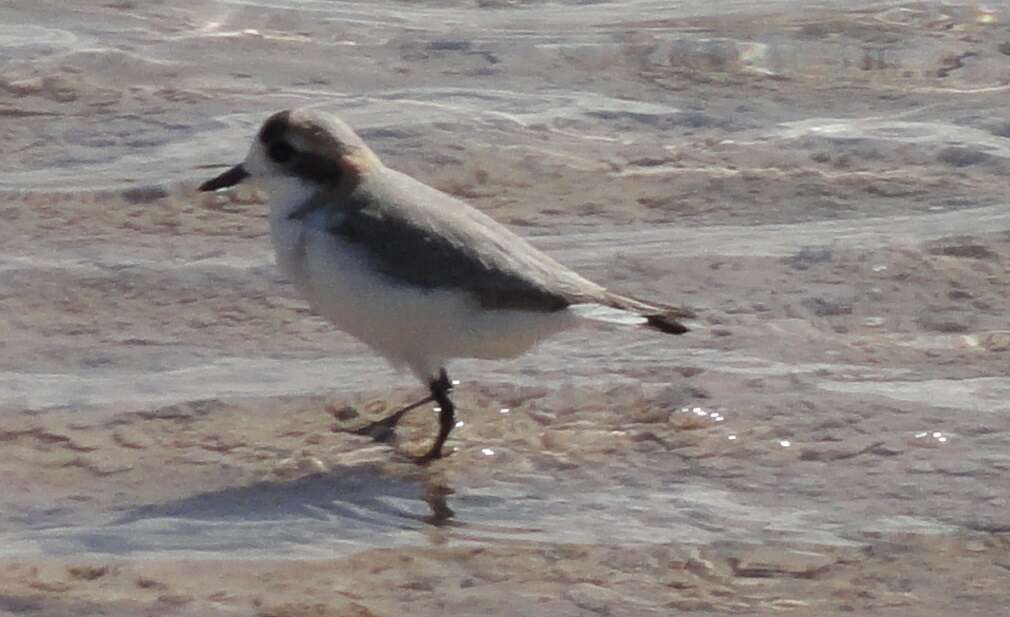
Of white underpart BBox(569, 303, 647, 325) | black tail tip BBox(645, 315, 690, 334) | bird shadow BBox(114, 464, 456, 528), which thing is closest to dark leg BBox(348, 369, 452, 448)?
bird shadow BBox(114, 464, 456, 528)

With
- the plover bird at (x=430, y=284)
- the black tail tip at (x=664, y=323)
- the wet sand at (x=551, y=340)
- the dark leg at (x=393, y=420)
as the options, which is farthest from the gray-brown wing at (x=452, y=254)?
the wet sand at (x=551, y=340)

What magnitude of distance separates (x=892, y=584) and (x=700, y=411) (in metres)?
1.13

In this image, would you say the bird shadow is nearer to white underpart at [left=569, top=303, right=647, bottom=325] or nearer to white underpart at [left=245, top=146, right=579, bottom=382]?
white underpart at [left=245, top=146, right=579, bottom=382]

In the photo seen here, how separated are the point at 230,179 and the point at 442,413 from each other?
1.02 meters

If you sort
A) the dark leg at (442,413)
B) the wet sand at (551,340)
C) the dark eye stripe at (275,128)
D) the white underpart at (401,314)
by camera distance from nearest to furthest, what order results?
the wet sand at (551,340), the white underpart at (401,314), the dark leg at (442,413), the dark eye stripe at (275,128)

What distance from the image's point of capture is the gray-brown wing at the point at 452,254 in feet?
17.9

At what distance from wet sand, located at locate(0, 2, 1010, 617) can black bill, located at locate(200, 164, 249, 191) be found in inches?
16.7

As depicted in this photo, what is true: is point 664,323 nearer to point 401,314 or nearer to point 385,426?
point 401,314

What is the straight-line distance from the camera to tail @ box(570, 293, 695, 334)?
5480mm

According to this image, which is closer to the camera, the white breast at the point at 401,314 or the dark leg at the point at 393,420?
the white breast at the point at 401,314

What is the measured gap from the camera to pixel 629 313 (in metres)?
5.49

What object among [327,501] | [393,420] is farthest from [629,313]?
[327,501]

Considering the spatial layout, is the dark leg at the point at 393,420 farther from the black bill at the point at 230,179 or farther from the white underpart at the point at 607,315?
the black bill at the point at 230,179

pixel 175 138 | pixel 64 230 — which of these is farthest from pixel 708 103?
pixel 64 230
